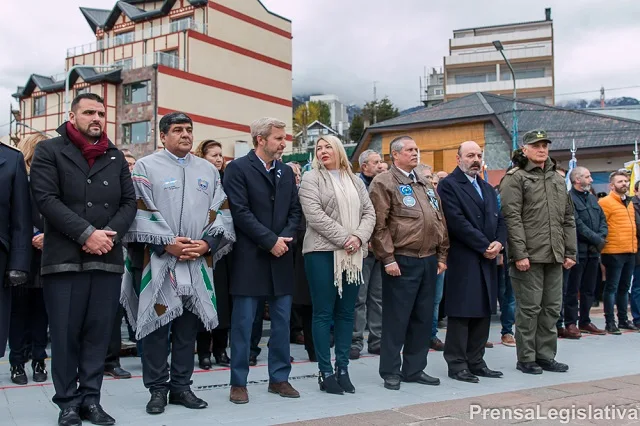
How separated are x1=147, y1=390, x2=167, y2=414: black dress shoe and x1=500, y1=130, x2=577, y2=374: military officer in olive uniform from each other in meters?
3.62

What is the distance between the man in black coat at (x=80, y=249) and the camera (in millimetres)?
4598

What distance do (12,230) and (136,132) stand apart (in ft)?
131

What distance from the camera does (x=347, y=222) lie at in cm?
589

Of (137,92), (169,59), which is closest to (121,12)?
(169,59)

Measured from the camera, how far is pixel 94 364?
475 cm

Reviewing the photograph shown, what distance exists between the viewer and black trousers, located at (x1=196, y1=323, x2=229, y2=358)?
6.81 meters

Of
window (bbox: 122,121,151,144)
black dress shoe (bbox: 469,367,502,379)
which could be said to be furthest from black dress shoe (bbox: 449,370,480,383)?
window (bbox: 122,121,151,144)

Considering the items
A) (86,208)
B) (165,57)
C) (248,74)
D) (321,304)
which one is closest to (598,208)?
(321,304)

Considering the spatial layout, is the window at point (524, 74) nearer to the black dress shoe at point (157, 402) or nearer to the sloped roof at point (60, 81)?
the sloped roof at point (60, 81)

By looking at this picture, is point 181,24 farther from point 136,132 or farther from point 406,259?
point 406,259

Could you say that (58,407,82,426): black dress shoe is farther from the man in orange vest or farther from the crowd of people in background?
the man in orange vest

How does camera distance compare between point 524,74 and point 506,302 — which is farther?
point 524,74

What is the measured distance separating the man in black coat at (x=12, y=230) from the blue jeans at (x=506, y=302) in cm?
579

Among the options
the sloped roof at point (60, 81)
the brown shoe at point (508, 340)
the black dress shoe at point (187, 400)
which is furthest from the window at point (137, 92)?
the black dress shoe at point (187, 400)
